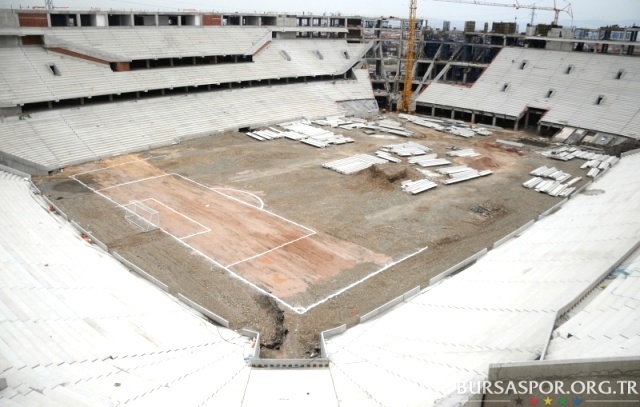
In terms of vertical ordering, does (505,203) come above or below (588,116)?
below

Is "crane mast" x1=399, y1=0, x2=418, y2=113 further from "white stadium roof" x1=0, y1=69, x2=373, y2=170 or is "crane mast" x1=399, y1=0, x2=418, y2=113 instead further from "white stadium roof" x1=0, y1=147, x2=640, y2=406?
"white stadium roof" x1=0, y1=147, x2=640, y2=406

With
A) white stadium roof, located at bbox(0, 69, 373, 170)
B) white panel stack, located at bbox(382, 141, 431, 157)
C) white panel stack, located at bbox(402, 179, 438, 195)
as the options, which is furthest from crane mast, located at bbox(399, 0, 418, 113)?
white panel stack, located at bbox(402, 179, 438, 195)

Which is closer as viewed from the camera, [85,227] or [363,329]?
[363,329]

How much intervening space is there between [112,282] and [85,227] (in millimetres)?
8339

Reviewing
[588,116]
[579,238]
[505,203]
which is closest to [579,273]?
[579,238]

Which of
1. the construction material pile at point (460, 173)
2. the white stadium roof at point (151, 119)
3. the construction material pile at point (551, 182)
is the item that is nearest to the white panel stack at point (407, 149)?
the construction material pile at point (460, 173)

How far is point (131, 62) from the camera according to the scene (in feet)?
154

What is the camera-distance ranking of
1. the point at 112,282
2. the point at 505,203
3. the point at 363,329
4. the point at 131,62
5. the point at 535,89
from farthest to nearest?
1. the point at 535,89
2. the point at 131,62
3. the point at 505,203
4. the point at 112,282
5. the point at 363,329

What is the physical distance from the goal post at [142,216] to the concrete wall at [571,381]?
20889 mm

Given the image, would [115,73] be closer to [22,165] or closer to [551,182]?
[22,165]

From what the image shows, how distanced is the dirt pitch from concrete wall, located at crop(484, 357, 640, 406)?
905cm

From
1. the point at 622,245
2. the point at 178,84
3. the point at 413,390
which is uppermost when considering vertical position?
the point at 178,84

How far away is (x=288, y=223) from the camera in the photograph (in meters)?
26.9

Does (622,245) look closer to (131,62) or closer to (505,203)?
(505,203)
